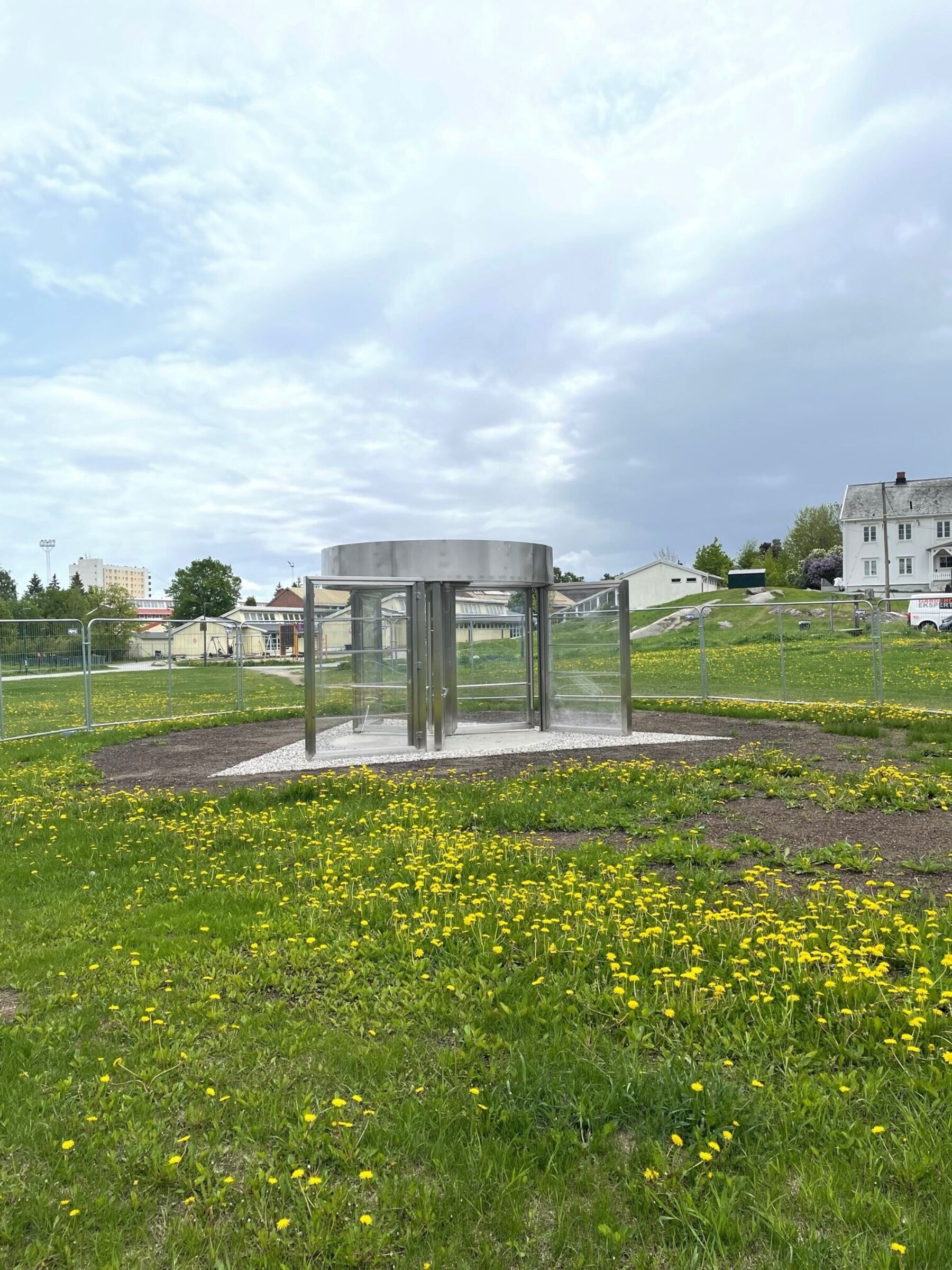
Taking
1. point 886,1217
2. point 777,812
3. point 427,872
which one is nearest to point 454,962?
point 427,872

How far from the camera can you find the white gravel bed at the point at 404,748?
12.1m

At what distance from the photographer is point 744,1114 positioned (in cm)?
310

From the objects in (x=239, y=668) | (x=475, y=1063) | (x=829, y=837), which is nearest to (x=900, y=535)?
(x=239, y=668)

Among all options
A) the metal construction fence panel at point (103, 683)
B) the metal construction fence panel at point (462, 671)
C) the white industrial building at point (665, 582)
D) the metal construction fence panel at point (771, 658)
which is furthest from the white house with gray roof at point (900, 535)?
the metal construction fence panel at point (103, 683)

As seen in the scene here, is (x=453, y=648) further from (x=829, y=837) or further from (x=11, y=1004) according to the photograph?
(x=11, y=1004)

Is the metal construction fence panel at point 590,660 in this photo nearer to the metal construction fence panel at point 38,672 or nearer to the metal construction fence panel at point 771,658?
the metal construction fence panel at point 771,658

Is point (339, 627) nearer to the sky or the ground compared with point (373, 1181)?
nearer to the sky

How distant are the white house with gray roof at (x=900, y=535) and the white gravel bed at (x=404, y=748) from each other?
5502 centimetres

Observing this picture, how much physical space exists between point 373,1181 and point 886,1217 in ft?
5.14

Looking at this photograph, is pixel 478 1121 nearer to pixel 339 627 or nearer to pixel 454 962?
pixel 454 962

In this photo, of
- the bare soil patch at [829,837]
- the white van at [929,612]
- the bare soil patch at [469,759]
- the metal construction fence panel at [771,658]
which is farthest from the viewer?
the white van at [929,612]

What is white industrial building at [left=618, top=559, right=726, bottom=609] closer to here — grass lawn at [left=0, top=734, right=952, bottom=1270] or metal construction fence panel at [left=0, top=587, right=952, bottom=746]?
metal construction fence panel at [left=0, top=587, right=952, bottom=746]

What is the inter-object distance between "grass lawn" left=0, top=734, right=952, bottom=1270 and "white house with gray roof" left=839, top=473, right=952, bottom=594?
2500 inches

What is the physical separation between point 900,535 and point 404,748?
6127 cm
